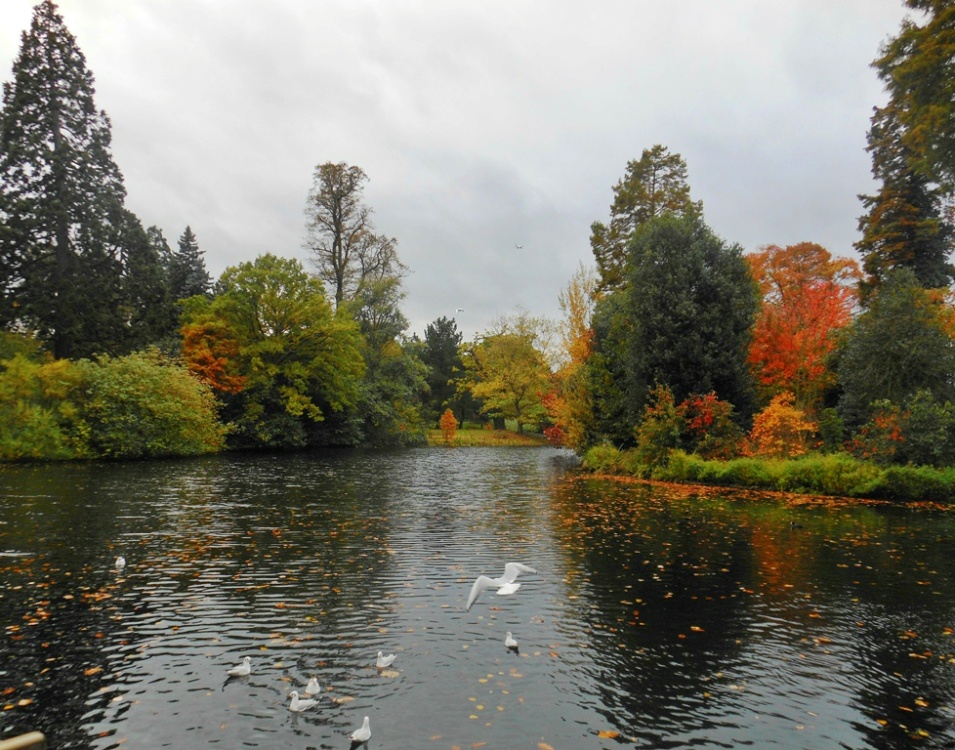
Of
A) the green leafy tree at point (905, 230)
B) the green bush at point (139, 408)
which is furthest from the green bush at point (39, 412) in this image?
the green leafy tree at point (905, 230)

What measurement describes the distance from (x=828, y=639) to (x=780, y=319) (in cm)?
2220

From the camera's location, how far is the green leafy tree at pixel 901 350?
18797 millimetres

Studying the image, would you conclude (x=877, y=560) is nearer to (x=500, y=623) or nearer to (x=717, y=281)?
(x=500, y=623)

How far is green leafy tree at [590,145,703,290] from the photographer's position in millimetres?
37875

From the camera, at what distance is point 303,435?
40.8 meters

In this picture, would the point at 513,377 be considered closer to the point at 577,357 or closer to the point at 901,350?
the point at 577,357

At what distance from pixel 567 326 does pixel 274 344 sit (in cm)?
1899

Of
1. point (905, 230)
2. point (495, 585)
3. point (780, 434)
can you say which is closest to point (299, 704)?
point (495, 585)

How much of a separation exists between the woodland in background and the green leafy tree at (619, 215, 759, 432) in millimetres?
85

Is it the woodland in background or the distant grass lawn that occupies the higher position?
the woodland in background

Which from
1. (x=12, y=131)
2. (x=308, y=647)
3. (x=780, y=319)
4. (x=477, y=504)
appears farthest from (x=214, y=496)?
(x=12, y=131)

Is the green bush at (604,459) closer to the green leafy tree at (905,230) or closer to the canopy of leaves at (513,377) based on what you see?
the green leafy tree at (905,230)

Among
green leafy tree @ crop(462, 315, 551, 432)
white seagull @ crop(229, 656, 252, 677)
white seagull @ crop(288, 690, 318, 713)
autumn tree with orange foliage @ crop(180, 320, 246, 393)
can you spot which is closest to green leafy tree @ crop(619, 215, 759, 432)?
white seagull @ crop(229, 656, 252, 677)

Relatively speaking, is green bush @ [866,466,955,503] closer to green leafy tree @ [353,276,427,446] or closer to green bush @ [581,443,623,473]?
green bush @ [581,443,623,473]
